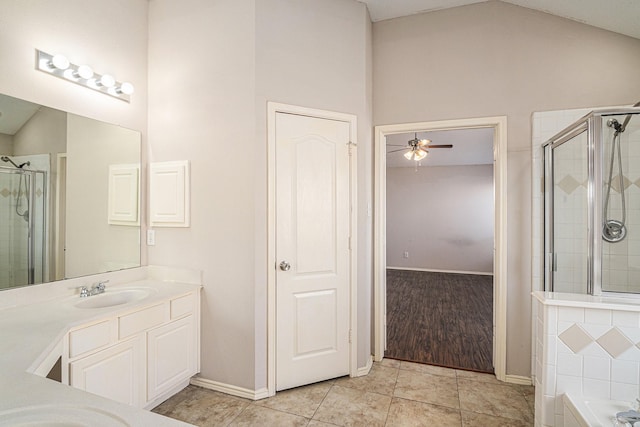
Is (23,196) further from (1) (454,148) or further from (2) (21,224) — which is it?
(1) (454,148)

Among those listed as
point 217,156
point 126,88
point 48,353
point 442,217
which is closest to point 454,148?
point 442,217

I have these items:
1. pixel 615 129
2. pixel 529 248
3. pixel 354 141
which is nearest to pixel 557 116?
pixel 615 129

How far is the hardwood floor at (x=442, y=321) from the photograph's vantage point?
280 cm

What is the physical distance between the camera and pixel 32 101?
176 cm

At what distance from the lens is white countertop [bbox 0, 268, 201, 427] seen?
0.74m

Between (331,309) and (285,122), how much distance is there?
152 centimetres

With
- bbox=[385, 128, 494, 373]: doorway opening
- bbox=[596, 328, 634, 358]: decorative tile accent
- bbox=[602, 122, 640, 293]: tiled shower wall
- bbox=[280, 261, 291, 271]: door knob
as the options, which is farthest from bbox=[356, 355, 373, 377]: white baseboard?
bbox=[385, 128, 494, 373]: doorway opening

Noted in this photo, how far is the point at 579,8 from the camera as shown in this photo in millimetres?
2111

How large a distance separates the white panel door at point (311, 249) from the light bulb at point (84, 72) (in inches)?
50.5

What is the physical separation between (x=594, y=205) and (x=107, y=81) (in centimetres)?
316

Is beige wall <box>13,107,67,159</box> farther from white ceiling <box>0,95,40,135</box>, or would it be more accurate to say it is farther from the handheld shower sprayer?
the handheld shower sprayer

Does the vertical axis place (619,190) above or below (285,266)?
above

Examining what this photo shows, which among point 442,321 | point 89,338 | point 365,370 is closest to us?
point 89,338

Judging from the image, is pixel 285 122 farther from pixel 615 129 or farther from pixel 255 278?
pixel 615 129
